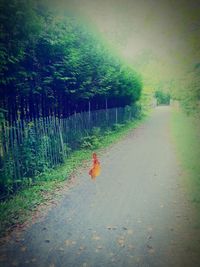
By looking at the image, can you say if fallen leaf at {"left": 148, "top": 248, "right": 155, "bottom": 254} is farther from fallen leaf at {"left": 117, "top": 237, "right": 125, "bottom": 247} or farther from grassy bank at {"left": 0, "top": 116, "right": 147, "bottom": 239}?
grassy bank at {"left": 0, "top": 116, "right": 147, "bottom": 239}

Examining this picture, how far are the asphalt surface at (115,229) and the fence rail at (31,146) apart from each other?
153 centimetres

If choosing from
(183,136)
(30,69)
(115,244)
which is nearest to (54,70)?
(30,69)

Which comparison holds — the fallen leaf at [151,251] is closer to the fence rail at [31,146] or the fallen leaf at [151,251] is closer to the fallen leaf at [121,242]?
the fallen leaf at [121,242]

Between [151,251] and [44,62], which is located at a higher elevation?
[44,62]

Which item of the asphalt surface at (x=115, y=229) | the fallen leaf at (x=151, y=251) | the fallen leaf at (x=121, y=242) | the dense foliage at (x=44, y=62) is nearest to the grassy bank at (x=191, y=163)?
the asphalt surface at (x=115, y=229)

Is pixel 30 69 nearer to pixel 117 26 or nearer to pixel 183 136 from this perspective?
pixel 117 26

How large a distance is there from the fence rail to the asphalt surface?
153 centimetres

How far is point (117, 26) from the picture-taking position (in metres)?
16.9

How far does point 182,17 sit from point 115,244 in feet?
36.7

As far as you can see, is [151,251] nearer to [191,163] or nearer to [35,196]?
[35,196]

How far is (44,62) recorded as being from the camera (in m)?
10.2

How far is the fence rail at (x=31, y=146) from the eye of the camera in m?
7.44

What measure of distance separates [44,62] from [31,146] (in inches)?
144

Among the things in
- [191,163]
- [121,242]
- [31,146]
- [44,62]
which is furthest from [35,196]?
[191,163]
